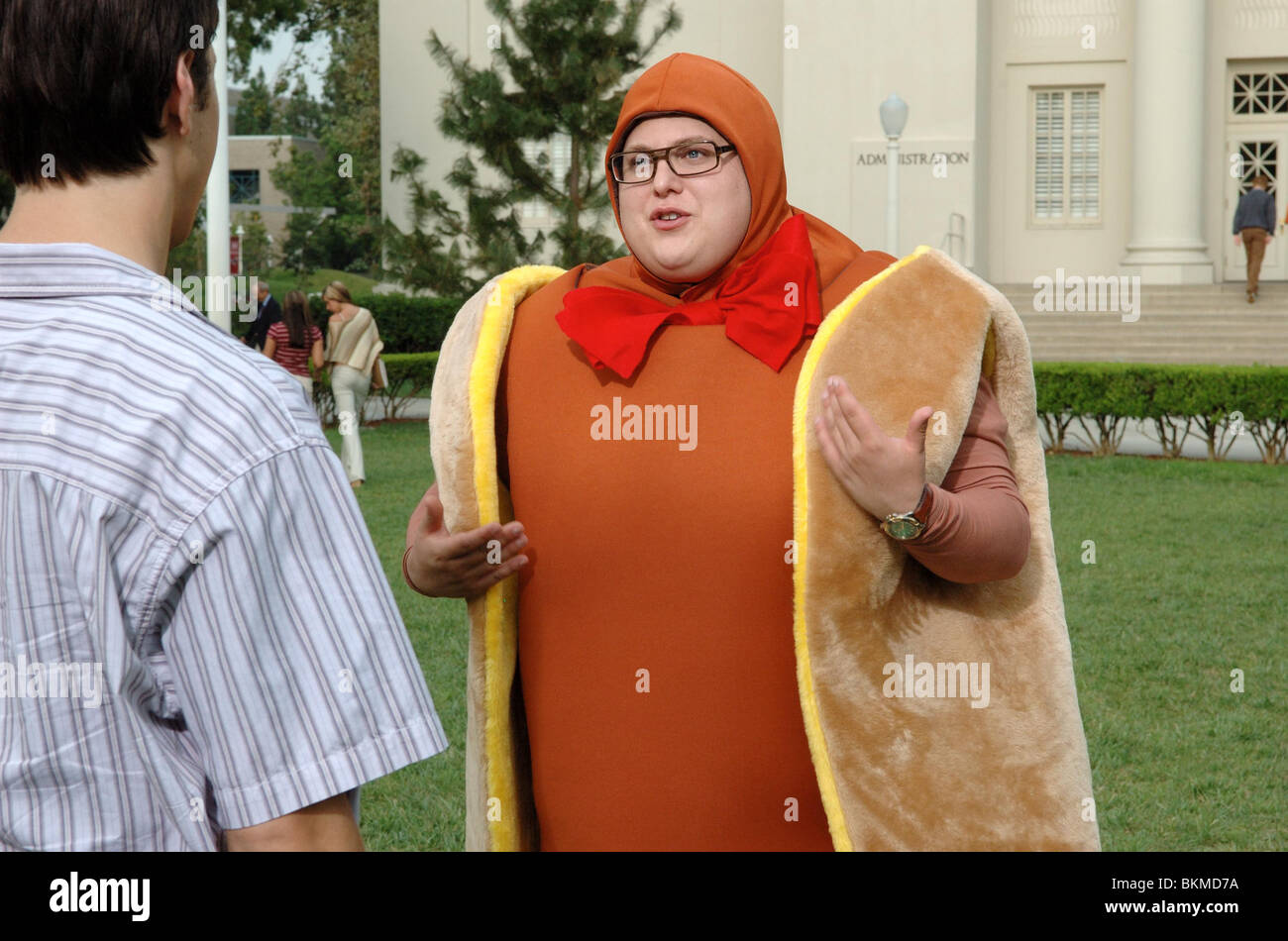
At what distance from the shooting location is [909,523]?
2.00 meters

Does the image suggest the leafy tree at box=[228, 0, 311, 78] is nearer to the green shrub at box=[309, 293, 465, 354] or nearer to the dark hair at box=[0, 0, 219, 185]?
the green shrub at box=[309, 293, 465, 354]

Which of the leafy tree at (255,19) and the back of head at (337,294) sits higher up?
the leafy tree at (255,19)

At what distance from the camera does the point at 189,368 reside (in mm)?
1227

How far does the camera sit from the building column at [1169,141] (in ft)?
74.0

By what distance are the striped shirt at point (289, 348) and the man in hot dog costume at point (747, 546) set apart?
10.7m

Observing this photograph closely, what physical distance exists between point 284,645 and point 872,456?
3.25 ft

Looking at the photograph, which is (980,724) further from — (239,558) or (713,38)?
(713,38)

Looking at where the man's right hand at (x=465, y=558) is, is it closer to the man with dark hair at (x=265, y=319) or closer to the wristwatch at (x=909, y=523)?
the wristwatch at (x=909, y=523)

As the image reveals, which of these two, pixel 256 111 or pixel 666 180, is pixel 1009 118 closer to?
pixel 666 180

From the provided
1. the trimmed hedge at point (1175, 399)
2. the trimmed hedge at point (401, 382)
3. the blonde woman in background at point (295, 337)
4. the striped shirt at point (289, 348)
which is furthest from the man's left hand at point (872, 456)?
the trimmed hedge at point (401, 382)

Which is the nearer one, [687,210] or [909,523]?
[909,523]

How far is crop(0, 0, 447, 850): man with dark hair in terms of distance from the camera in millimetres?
1207

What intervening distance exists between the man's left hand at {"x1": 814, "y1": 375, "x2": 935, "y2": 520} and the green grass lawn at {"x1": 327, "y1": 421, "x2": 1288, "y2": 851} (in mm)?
2697

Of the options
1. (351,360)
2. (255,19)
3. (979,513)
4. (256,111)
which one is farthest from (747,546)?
(256,111)
